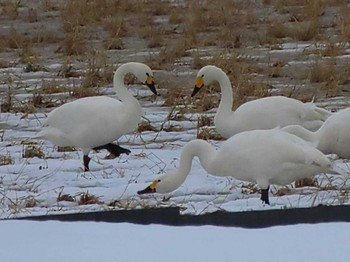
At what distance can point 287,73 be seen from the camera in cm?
1098

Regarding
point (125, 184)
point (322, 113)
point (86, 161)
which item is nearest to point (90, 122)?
point (86, 161)

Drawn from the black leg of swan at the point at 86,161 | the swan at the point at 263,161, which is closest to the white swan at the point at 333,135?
the swan at the point at 263,161

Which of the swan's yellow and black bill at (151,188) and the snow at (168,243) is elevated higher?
the snow at (168,243)

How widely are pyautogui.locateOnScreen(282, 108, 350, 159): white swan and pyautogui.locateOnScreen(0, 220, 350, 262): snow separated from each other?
150 inches

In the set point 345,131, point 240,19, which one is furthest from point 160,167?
point 240,19

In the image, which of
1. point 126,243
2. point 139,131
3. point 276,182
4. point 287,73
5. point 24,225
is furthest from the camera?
point 287,73

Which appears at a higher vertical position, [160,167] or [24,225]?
[24,225]

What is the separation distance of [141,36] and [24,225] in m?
10.8

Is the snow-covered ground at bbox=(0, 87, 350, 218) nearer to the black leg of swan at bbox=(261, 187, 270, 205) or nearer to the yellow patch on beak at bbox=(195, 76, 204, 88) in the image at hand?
the black leg of swan at bbox=(261, 187, 270, 205)

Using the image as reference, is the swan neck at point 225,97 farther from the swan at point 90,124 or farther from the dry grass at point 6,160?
the dry grass at point 6,160

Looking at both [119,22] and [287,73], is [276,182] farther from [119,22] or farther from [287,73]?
[119,22]

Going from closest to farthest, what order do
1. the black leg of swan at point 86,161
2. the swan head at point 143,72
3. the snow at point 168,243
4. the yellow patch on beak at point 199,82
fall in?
the snow at point 168,243 → the black leg of swan at point 86,161 → the swan head at point 143,72 → the yellow patch on beak at point 199,82

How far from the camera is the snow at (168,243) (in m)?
2.58

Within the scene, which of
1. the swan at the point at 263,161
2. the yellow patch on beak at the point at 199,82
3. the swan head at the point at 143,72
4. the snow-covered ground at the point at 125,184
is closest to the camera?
the snow-covered ground at the point at 125,184
